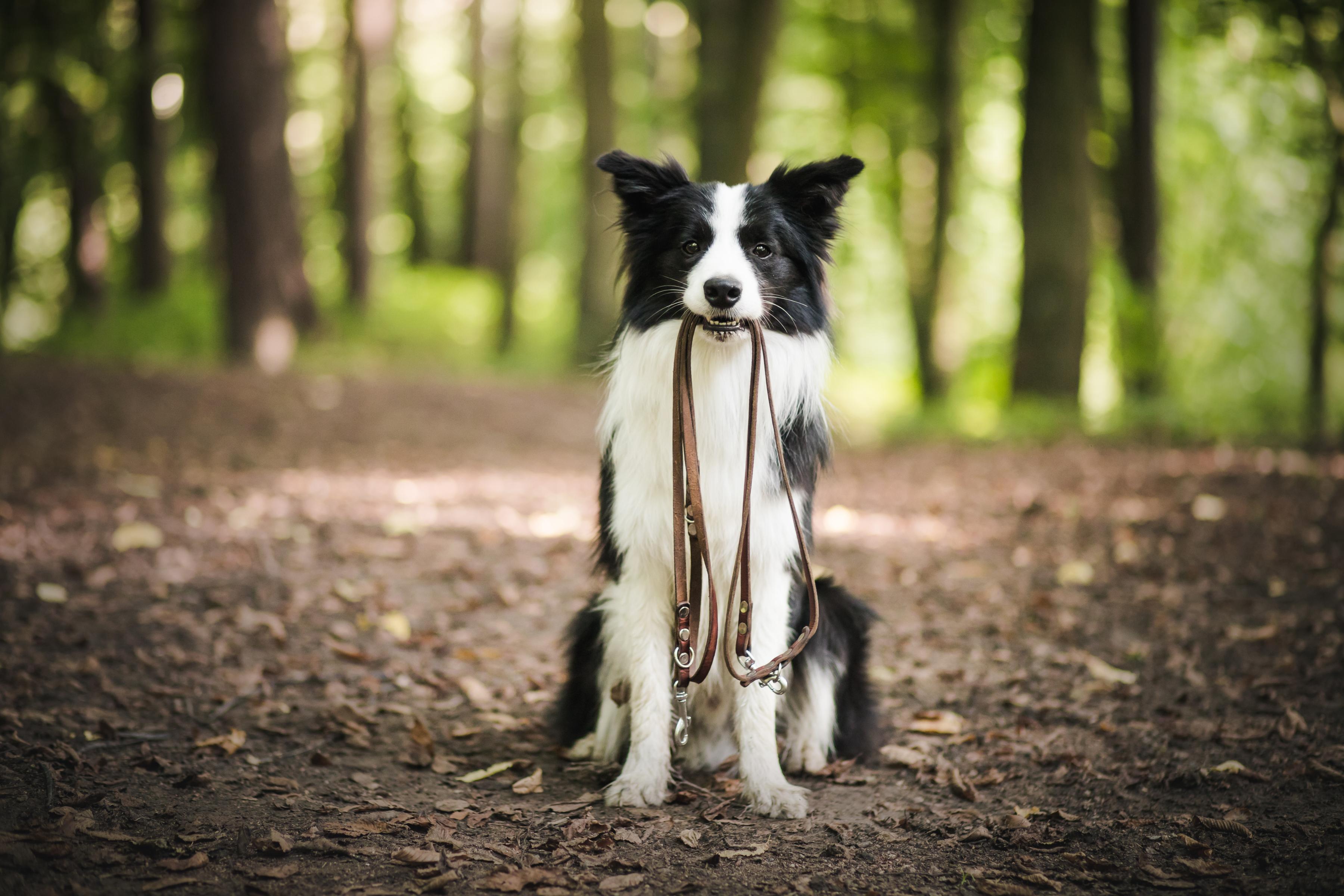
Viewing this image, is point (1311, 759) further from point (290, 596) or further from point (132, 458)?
point (132, 458)

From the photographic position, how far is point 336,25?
23.4m

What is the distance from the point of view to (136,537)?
17.9 ft

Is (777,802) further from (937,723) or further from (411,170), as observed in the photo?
(411,170)

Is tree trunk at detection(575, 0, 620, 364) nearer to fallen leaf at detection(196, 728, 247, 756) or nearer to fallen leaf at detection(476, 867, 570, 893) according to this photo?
fallen leaf at detection(196, 728, 247, 756)

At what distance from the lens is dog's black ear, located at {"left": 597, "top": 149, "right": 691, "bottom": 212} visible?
315 cm

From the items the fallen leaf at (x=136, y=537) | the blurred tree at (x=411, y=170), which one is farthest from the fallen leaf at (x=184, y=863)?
the blurred tree at (x=411, y=170)

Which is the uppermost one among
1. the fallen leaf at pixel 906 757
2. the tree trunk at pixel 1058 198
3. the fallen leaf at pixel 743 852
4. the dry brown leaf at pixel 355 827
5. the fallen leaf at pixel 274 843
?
the tree trunk at pixel 1058 198

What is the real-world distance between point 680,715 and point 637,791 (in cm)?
32

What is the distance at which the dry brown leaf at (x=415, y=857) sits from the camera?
272 centimetres

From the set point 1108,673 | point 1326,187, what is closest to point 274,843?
point 1108,673

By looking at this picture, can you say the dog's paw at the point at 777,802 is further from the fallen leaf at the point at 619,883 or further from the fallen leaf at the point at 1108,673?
the fallen leaf at the point at 1108,673

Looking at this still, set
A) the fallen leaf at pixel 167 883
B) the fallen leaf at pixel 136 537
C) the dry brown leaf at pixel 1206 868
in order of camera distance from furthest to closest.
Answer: the fallen leaf at pixel 136 537 → the dry brown leaf at pixel 1206 868 → the fallen leaf at pixel 167 883

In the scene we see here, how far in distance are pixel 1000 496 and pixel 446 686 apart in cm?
495

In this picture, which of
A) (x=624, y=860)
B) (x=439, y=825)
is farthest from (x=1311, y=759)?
(x=439, y=825)
